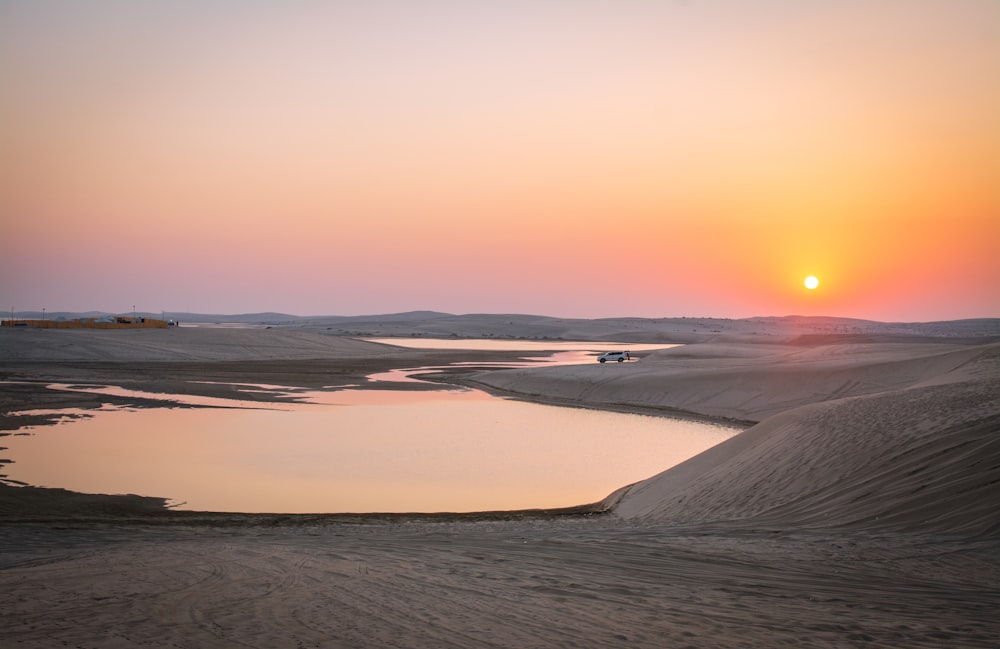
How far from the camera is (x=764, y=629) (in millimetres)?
5656

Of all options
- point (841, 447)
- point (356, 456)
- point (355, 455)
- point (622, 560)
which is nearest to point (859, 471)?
point (841, 447)

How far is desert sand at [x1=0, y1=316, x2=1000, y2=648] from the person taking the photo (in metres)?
5.55

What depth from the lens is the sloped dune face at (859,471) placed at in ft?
31.8

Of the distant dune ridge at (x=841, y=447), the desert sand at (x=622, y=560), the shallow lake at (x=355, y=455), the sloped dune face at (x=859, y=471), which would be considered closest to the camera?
the desert sand at (x=622, y=560)

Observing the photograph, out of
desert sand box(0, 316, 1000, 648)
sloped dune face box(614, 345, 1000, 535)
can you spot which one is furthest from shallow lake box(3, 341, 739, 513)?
sloped dune face box(614, 345, 1000, 535)

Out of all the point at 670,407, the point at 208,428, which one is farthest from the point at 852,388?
the point at 208,428

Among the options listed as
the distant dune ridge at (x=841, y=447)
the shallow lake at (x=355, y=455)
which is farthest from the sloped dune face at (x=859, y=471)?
the shallow lake at (x=355, y=455)

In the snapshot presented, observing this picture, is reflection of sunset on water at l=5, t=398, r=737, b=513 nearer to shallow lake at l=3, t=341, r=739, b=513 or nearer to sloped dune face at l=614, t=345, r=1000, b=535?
shallow lake at l=3, t=341, r=739, b=513

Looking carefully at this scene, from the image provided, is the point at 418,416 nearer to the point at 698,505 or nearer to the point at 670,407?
the point at 670,407

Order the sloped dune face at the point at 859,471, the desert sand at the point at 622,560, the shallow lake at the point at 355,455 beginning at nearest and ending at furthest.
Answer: the desert sand at the point at 622,560 → the sloped dune face at the point at 859,471 → the shallow lake at the point at 355,455

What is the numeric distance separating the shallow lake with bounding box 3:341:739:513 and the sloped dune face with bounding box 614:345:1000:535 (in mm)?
2435

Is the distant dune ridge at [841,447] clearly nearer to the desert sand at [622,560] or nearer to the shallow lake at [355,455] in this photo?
the desert sand at [622,560]

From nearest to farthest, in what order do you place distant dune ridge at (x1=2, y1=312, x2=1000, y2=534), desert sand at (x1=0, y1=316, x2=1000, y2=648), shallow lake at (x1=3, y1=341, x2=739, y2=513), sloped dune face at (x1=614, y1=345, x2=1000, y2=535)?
desert sand at (x1=0, y1=316, x2=1000, y2=648), sloped dune face at (x1=614, y1=345, x2=1000, y2=535), distant dune ridge at (x1=2, y1=312, x2=1000, y2=534), shallow lake at (x1=3, y1=341, x2=739, y2=513)

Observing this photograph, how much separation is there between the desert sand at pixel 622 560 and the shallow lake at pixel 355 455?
4.84 ft
